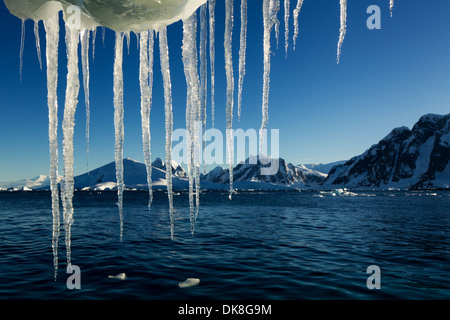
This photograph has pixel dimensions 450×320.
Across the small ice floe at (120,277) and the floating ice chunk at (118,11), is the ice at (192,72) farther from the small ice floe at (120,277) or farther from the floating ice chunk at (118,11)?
the small ice floe at (120,277)

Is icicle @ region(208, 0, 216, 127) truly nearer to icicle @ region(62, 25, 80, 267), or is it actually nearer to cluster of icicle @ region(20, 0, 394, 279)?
cluster of icicle @ region(20, 0, 394, 279)

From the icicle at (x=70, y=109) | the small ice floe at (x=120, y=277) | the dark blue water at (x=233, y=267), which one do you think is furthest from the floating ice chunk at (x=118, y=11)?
the small ice floe at (x=120, y=277)

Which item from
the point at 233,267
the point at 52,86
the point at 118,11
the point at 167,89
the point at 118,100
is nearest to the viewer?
the point at 118,11

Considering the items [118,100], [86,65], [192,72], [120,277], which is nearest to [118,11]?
[192,72]

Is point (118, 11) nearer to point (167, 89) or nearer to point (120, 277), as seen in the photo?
point (167, 89)

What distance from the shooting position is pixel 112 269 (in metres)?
13.1

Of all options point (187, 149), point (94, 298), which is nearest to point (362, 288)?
point (187, 149)

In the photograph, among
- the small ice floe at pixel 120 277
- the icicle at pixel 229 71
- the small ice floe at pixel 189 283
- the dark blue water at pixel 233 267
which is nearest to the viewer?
the icicle at pixel 229 71

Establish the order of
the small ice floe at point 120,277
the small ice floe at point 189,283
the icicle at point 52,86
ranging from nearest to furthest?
the icicle at point 52,86, the small ice floe at point 189,283, the small ice floe at point 120,277

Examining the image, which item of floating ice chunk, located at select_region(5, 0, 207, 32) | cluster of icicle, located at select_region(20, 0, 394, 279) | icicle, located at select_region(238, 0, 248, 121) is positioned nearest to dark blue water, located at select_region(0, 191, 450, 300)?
cluster of icicle, located at select_region(20, 0, 394, 279)
